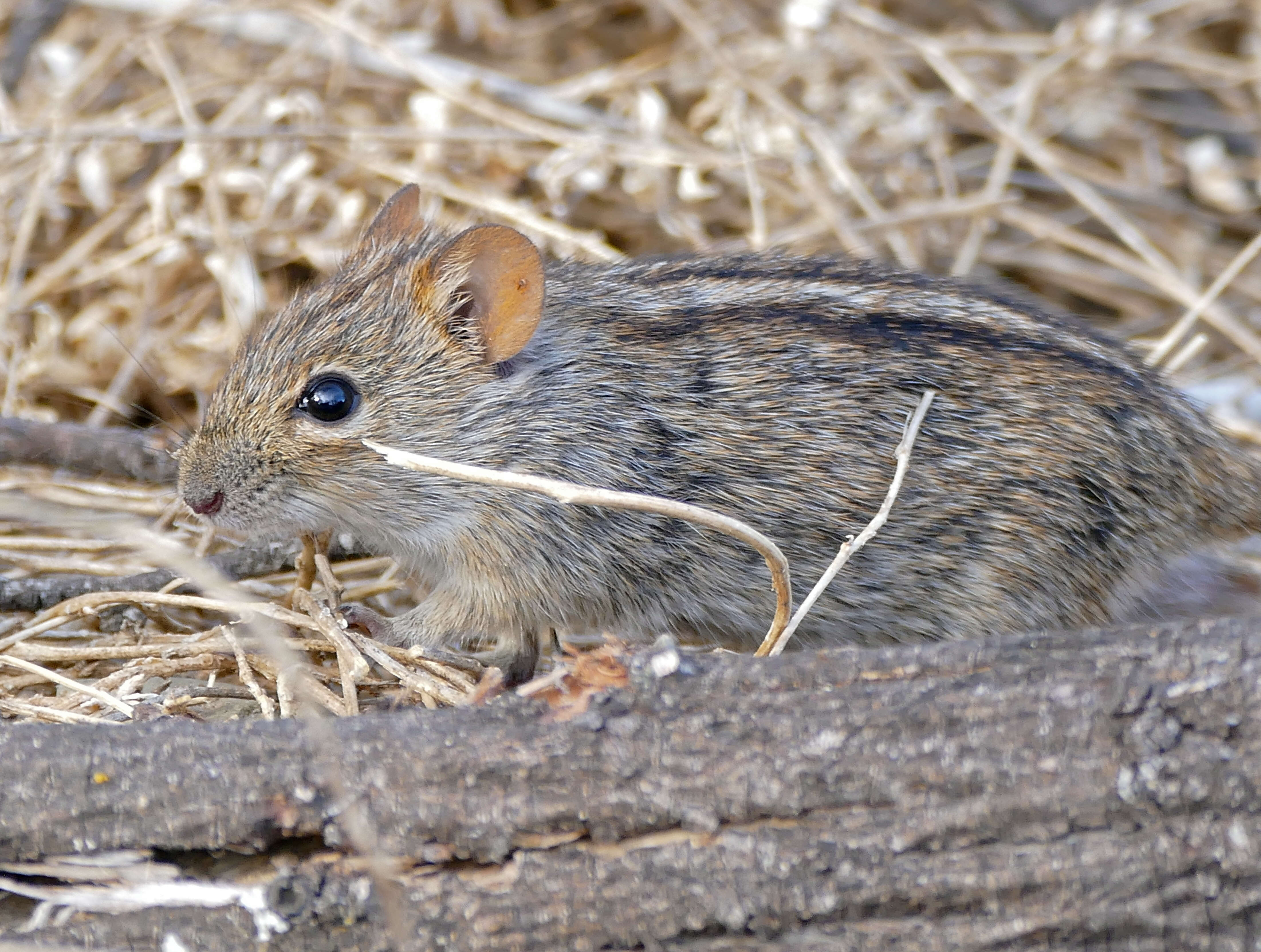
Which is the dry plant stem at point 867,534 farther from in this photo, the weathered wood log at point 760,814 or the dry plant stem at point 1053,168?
the dry plant stem at point 1053,168

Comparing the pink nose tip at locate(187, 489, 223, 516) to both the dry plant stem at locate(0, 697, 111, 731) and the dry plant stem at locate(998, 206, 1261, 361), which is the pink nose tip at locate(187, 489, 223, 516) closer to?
the dry plant stem at locate(0, 697, 111, 731)

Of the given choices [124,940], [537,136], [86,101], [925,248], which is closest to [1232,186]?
[925,248]

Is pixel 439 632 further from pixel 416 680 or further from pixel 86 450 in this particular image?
pixel 86 450

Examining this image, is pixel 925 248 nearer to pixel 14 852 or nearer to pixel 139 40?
pixel 139 40

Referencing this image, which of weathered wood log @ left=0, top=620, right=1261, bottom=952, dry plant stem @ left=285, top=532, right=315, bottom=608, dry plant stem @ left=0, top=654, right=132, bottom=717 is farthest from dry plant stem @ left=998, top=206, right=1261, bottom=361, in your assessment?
dry plant stem @ left=0, top=654, right=132, bottom=717

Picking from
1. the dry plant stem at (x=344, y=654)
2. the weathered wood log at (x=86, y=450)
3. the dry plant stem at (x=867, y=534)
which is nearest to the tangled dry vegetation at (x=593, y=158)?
the weathered wood log at (x=86, y=450)

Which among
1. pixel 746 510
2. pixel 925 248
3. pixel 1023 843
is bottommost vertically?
pixel 925 248

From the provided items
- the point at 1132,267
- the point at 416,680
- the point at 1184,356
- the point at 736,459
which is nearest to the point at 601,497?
the point at 416,680
